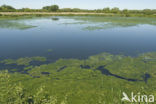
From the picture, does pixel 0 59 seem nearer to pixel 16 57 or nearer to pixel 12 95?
pixel 16 57

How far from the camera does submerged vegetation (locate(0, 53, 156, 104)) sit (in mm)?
5512

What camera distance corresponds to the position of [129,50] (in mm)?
12203

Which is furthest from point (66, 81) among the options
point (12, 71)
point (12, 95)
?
point (12, 71)

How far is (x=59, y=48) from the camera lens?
12.8m

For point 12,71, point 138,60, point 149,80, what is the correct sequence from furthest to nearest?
1. point 138,60
2. point 12,71
3. point 149,80

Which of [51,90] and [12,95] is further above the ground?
[12,95]

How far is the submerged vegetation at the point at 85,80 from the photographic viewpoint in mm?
5512

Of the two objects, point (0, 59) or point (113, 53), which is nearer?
point (0, 59)

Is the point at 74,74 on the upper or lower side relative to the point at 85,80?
upper

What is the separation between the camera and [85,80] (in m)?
7.23

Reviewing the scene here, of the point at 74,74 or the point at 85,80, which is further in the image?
the point at 74,74

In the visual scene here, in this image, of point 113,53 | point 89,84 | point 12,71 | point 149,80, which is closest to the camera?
point 89,84

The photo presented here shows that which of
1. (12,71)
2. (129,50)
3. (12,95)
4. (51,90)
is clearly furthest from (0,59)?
(129,50)

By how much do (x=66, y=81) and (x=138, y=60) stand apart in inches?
253
